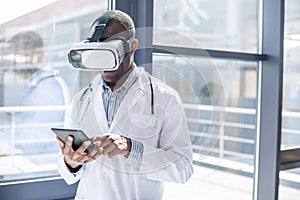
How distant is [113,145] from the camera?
1280mm

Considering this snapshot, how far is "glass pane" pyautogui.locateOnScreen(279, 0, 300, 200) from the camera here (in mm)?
3002

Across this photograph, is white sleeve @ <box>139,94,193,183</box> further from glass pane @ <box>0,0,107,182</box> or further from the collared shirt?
glass pane @ <box>0,0,107,182</box>

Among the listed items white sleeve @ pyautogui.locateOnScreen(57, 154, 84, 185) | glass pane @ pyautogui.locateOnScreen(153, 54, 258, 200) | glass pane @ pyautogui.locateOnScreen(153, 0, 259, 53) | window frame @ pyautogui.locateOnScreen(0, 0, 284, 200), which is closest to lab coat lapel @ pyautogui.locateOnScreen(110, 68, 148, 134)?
white sleeve @ pyautogui.locateOnScreen(57, 154, 84, 185)

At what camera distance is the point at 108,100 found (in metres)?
1.46

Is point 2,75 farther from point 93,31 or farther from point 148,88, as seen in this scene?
point 148,88

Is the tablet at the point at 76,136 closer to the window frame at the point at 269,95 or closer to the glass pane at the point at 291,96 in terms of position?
the window frame at the point at 269,95

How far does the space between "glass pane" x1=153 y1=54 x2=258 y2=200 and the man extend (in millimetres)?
310

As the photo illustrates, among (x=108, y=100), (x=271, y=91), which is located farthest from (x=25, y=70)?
(x=271, y=91)

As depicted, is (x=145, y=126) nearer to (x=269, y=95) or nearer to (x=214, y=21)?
(x=214, y=21)

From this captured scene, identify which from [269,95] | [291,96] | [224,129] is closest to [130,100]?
[224,129]

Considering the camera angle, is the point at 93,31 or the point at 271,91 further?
the point at 271,91

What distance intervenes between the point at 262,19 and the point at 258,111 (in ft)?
2.24

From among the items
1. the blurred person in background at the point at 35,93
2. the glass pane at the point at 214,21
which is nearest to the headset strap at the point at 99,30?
the blurred person in background at the point at 35,93

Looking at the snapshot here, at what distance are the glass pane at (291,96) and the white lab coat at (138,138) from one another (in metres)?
1.77
